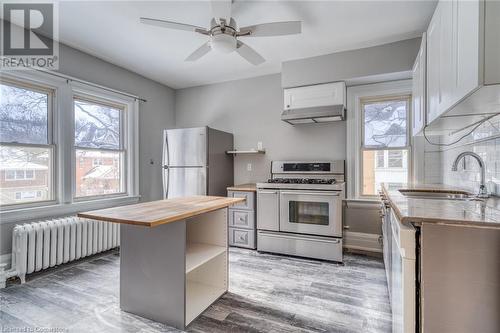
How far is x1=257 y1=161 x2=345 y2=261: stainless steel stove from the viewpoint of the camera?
2.97m

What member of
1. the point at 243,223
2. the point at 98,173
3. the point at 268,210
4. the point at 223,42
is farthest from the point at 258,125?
the point at 98,173

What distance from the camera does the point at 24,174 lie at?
2.67 m

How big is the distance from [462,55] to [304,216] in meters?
2.33

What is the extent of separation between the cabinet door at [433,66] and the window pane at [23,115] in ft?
12.3

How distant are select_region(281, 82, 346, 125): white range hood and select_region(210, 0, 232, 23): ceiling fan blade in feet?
5.28

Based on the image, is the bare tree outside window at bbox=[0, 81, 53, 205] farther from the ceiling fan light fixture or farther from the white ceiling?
the ceiling fan light fixture

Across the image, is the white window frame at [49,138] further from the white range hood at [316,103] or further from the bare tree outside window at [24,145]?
the white range hood at [316,103]

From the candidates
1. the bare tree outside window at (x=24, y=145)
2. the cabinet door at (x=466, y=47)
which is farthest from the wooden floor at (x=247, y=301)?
the cabinet door at (x=466, y=47)

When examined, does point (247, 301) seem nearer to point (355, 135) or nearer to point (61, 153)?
point (355, 135)

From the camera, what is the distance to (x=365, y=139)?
3387 millimetres

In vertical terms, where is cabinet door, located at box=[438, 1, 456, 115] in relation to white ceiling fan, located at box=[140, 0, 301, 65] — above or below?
below

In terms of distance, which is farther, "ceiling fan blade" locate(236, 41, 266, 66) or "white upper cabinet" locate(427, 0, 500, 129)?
"ceiling fan blade" locate(236, 41, 266, 66)

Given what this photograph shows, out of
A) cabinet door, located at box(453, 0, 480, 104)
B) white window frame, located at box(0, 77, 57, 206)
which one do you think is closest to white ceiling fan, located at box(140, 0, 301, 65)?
cabinet door, located at box(453, 0, 480, 104)

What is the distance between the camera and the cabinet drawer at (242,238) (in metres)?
3.44
